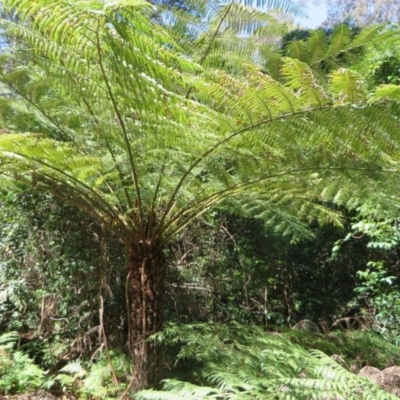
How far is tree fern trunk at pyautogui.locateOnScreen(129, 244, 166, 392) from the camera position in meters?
2.05

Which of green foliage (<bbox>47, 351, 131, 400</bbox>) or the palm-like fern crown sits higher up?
the palm-like fern crown

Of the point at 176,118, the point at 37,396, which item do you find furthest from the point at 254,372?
the point at 37,396

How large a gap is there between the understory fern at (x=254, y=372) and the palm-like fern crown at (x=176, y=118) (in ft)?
1.91


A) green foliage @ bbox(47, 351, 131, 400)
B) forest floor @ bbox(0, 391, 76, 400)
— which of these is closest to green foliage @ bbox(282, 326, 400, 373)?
green foliage @ bbox(47, 351, 131, 400)

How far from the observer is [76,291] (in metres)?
3.32

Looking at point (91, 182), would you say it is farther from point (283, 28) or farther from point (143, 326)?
point (283, 28)

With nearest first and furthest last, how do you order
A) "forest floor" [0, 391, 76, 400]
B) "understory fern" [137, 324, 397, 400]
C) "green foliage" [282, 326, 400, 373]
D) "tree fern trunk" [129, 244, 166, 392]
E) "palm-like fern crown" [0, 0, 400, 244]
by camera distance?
"understory fern" [137, 324, 397, 400] < "palm-like fern crown" [0, 0, 400, 244] < "tree fern trunk" [129, 244, 166, 392] < "green foliage" [282, 326, 400, 373] < "forest floor" [0, 391, 76, 400]

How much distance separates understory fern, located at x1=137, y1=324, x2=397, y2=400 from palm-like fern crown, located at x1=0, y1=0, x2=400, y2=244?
1.91 feet

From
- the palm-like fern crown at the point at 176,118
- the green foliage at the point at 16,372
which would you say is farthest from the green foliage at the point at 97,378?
the palm-like fern crown at the point at 176,118

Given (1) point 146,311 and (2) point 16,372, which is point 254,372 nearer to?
(1) point 146,311

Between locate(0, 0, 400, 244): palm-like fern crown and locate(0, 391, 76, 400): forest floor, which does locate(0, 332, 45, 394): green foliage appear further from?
locate(0, 0, 400, 244): palm-like fern crown

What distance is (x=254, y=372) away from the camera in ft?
5.60

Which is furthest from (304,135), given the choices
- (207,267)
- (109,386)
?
(207,267)

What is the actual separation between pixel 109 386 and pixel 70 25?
205cm
